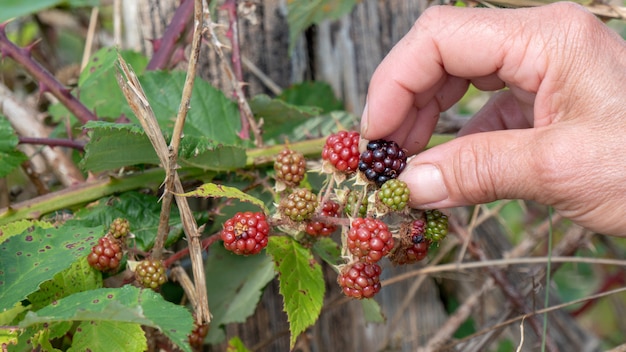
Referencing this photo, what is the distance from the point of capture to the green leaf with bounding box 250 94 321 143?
1314 millimetres

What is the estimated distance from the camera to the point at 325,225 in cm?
97

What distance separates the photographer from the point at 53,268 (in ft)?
2.93

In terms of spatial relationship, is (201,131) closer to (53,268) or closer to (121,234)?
(121,234)

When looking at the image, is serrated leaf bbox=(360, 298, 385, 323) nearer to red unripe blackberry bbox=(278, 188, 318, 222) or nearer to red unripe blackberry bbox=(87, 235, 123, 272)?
red unripe blackberry bbox=(278, 188, 318, 222)

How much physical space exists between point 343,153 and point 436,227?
0.59 feet

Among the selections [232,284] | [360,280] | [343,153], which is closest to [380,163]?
[343,153]

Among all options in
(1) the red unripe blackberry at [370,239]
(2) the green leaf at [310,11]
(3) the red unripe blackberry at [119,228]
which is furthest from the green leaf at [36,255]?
(2) the green leaf at [310,11]

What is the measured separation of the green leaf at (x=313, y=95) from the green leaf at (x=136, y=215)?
54 centimetres

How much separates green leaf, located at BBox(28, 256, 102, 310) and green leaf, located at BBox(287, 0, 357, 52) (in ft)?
2.35

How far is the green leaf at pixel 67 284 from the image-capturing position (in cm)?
100

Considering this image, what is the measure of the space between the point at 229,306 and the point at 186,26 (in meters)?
0.60

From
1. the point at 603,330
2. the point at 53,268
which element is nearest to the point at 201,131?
the point at 53,268

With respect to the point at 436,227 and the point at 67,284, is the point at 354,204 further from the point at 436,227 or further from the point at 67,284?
the point at 67,284

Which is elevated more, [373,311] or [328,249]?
[328,249]
